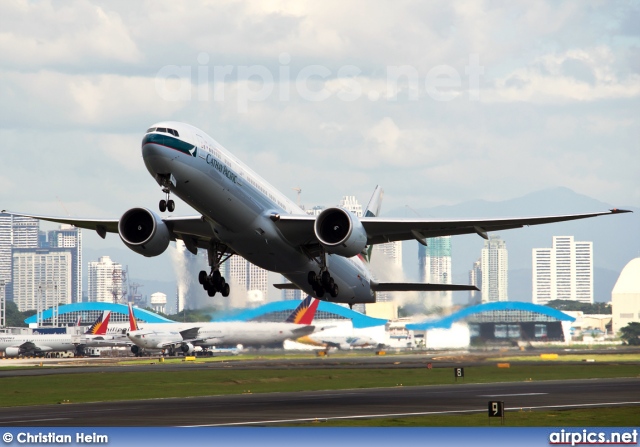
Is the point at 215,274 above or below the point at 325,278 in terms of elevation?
above

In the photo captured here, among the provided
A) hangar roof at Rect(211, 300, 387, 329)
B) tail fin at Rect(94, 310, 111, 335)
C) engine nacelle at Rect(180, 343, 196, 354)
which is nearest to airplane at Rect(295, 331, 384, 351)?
hangar roof at Rect(211, 300, 387, 329)

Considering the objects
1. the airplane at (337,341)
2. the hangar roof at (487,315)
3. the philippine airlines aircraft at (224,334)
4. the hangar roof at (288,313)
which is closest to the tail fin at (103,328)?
the philippine airlines aircraft at (224,334)

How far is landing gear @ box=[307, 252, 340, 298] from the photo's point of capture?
4778cm

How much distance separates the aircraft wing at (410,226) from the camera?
45.3 m

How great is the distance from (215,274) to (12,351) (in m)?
79.4

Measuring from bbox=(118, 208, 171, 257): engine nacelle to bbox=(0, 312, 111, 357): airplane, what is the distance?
8110cm

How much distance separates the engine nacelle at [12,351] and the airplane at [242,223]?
75.6 meters

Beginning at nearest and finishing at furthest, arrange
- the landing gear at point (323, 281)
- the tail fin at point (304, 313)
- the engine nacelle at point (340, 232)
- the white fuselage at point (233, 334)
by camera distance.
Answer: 1. the engine nacelle at point (340, 232)
2. the landing gear at point (323, 281)
3. the white fuselage at point (233, 334)
4. the tail fin at point (304, 313)

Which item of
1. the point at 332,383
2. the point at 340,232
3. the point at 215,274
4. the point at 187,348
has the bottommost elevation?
the point at 187,348

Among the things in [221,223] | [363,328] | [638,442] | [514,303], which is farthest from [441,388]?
[363,328]

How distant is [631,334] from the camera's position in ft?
384

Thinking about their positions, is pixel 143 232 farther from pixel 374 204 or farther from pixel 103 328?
pixel 103 328

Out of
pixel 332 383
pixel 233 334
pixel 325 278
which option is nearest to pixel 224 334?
pixel 233 334

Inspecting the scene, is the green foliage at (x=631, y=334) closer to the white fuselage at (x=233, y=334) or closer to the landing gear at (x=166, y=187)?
the white fuselage at (x=233, y=334)
